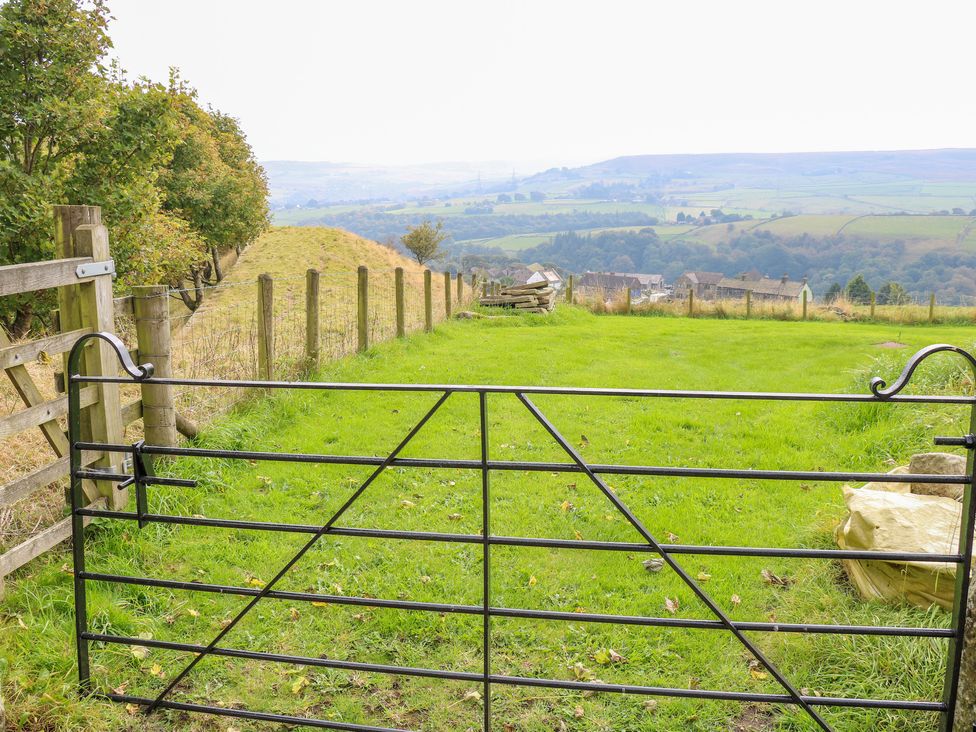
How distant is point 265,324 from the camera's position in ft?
28.8

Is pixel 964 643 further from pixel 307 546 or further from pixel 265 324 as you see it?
pixel 265 324

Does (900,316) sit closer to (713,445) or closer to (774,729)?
(713,445)

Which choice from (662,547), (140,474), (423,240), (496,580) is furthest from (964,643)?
(423,240)

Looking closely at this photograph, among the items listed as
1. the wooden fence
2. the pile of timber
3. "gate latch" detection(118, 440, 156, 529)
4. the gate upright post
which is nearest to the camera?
the gate upright post

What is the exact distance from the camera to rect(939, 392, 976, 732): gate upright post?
2730mm

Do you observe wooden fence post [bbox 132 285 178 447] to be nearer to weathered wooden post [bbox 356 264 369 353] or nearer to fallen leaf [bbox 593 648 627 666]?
fallen leaf [bbox 593 648 627 666]

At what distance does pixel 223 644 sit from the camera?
424 centimetres

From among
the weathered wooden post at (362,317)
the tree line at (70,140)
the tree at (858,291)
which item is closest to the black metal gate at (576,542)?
the tree line at (70,140)

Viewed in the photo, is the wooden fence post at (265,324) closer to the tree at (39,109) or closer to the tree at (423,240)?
the tree at (39,109)

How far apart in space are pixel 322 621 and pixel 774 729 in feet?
8.30

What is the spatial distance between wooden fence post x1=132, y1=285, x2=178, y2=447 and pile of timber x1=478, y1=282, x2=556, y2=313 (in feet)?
50.8

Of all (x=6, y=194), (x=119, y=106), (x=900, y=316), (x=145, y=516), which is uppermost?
(x=119, y=106)

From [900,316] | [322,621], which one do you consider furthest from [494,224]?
[322,621]

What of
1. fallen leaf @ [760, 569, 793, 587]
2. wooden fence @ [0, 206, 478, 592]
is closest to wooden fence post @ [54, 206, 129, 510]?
wooden fence @ [0, 206, 478, 592]
